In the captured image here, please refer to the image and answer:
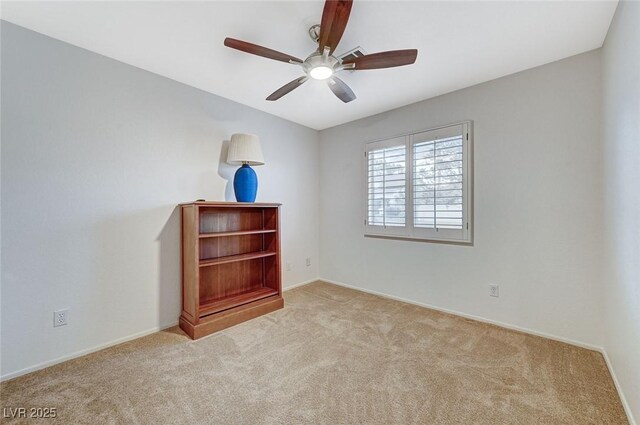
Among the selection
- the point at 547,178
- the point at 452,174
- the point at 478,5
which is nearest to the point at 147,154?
the point at 478,5

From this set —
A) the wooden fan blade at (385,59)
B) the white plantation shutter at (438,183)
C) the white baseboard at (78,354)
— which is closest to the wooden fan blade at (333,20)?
the wooden fan blade at (385,59)

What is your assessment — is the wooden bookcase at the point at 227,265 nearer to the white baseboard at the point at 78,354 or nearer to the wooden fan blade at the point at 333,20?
the white baseboard at the point at 78,354

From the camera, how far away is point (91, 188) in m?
2.06

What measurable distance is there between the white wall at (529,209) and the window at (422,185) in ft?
0.38

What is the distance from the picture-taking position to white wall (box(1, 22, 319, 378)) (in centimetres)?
177

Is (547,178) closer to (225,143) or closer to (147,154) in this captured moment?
(225,143)

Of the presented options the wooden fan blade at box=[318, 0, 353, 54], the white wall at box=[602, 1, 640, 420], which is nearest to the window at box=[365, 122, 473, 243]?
the white wall at box=[602, 1, 640, 420]

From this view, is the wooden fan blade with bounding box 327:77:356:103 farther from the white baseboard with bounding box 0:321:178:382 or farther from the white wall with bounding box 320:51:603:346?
the white baseboard with bounding box 0:321:178:382

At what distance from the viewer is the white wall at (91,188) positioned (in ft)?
5.81

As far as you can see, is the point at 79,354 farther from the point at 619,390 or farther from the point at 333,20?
the point at 619,390

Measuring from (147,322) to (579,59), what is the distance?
4278 millimetres

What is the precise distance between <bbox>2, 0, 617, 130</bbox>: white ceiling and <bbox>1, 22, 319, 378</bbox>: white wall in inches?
10.1

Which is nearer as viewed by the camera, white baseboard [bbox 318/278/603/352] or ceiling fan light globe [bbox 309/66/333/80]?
ceiling fan light globe [bbox 309/66/333/80]

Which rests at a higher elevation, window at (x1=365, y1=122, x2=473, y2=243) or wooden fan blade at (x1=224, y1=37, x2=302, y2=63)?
wooden fan blade at (x1=224, y1=37, x2=302, y2=63)
